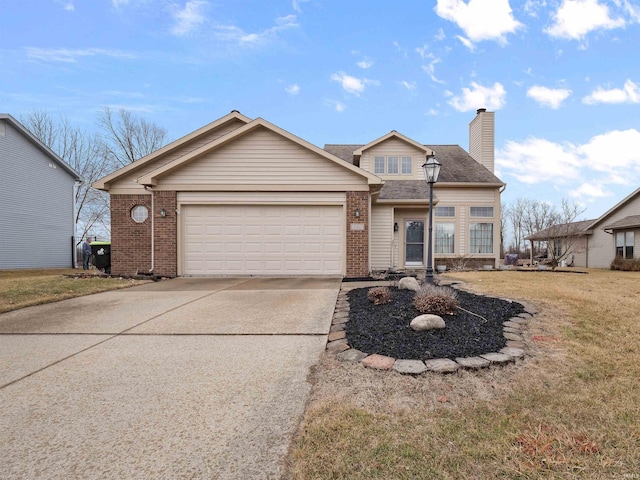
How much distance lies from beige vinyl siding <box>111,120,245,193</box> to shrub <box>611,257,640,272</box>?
19826 millimetres

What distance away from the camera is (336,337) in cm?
394

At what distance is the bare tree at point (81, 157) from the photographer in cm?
2523

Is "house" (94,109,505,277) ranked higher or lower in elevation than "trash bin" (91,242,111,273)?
higher

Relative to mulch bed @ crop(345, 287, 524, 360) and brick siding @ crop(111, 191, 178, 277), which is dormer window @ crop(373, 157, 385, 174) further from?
mulch bed @ crop(345, 287, 524, 360)

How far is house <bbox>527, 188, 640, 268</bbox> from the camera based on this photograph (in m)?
17.9

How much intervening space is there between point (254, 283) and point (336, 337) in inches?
195

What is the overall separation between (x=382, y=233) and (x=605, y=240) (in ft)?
57.7

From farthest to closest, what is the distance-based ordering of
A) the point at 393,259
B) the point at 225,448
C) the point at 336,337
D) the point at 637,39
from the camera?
the point at 393,259 < the point at 637,39 < the point at 336,337 < the point at 225,448

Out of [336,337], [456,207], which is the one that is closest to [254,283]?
[336,337]

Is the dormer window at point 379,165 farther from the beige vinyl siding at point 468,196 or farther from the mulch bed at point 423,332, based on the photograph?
the mulch bed at point 423,332

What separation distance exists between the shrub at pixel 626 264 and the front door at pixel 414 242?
12.0 m

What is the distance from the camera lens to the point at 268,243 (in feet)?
32.3

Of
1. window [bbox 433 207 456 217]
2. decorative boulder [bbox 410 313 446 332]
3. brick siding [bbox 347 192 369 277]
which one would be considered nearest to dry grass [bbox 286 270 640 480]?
decorative boulder [bbox 410 313 446 332]

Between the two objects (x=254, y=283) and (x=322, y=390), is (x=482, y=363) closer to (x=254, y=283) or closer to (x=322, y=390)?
(x=322, y=390)
